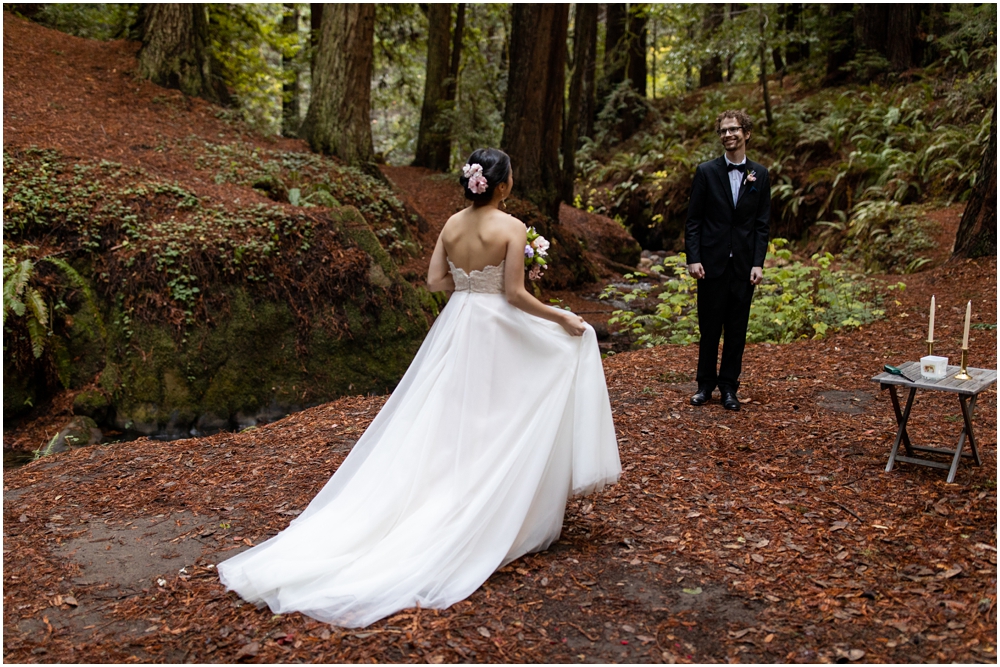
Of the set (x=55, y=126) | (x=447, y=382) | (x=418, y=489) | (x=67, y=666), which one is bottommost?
(x=67, y=666)

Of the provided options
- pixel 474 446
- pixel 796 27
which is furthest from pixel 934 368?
pixel 796 27

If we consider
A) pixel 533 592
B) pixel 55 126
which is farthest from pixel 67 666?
pixel 55 126

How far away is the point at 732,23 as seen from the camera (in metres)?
17.2

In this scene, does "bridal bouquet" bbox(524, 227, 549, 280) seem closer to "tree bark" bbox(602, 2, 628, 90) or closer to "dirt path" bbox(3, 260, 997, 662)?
"dirt path" bbox(3, 260, 997, 662)

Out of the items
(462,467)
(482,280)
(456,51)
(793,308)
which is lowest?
(462,467)

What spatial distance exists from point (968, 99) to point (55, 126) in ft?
52.4

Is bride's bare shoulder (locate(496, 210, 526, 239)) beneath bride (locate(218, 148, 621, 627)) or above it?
above

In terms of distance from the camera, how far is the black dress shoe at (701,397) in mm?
6816

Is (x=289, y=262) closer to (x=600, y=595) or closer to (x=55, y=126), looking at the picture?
(x=55, y=126)

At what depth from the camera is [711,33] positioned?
18219 mm

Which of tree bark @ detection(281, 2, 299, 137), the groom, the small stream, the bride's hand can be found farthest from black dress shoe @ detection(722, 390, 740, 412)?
tree bark @ detection(281, 2, 299, 137)

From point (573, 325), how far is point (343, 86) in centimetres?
934

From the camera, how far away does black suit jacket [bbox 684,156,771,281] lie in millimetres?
6445

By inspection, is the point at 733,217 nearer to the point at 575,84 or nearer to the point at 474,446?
the point at 474,446
